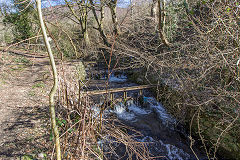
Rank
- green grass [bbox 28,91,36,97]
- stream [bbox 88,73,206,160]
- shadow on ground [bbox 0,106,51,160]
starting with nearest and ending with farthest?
shadow on ground [bbox 0,106,51,160] → stream [bbox 88,73,206,160] → green grass [bbox 28,91,36,97]

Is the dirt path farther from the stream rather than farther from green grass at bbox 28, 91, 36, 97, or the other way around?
the stream

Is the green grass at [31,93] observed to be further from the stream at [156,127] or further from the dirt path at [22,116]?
the stream at [156,127]

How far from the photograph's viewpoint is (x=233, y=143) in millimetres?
4160

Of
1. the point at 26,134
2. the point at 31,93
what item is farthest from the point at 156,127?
the point at 31,93

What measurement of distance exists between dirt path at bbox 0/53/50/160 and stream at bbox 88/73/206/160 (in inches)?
54.8

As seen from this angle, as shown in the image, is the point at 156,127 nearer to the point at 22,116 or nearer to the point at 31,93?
the point at 22,116

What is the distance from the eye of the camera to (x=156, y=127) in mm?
5891

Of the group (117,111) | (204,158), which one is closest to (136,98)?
(117,111)

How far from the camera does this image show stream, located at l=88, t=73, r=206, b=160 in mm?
4648

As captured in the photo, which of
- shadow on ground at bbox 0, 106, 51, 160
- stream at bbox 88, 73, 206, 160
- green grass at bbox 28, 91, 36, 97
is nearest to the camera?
shadow on ground at bbox 0, 106, 51, 160

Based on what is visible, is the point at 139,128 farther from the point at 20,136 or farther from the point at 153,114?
the point at 20,136

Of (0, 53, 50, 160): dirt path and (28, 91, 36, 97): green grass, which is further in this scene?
(28, 91, 36, 97): green grass

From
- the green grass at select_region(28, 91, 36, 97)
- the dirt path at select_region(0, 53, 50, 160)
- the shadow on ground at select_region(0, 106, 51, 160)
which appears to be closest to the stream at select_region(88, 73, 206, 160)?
the shadow on ground at select_region(0, 106, 51, 160)

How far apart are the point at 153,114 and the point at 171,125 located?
110 cm
